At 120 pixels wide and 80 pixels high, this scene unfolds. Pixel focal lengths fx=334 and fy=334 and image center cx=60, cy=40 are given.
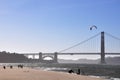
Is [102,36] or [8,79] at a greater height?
[102,36]

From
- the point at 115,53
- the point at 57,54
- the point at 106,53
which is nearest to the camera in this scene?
the point at 115,53

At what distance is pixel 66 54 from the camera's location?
171875mm

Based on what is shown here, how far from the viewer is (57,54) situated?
18912 centimetres

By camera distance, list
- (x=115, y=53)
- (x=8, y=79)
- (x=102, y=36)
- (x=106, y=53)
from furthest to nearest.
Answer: (x=102, y=36), (x=106, y=53), (x=115, y=53), (x=8, y=79)

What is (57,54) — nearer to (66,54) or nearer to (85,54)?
(66,54)

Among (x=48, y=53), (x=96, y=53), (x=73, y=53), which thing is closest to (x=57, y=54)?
(x=48, y=53)

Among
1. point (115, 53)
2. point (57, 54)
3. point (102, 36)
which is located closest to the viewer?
point (115, 53)

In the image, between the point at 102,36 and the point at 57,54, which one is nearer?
the point at 102,36

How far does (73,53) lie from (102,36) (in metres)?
18.3

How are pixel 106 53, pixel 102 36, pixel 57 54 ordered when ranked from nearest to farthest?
pixel 106 53, pixel 102 36, pixel 57 54

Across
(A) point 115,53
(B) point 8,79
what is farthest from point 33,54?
(B) point 8,79

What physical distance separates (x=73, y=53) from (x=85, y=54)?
32.1ft

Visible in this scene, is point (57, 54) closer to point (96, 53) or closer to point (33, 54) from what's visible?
point (33, 54)

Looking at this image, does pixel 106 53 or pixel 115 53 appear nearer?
pixel 115 53
